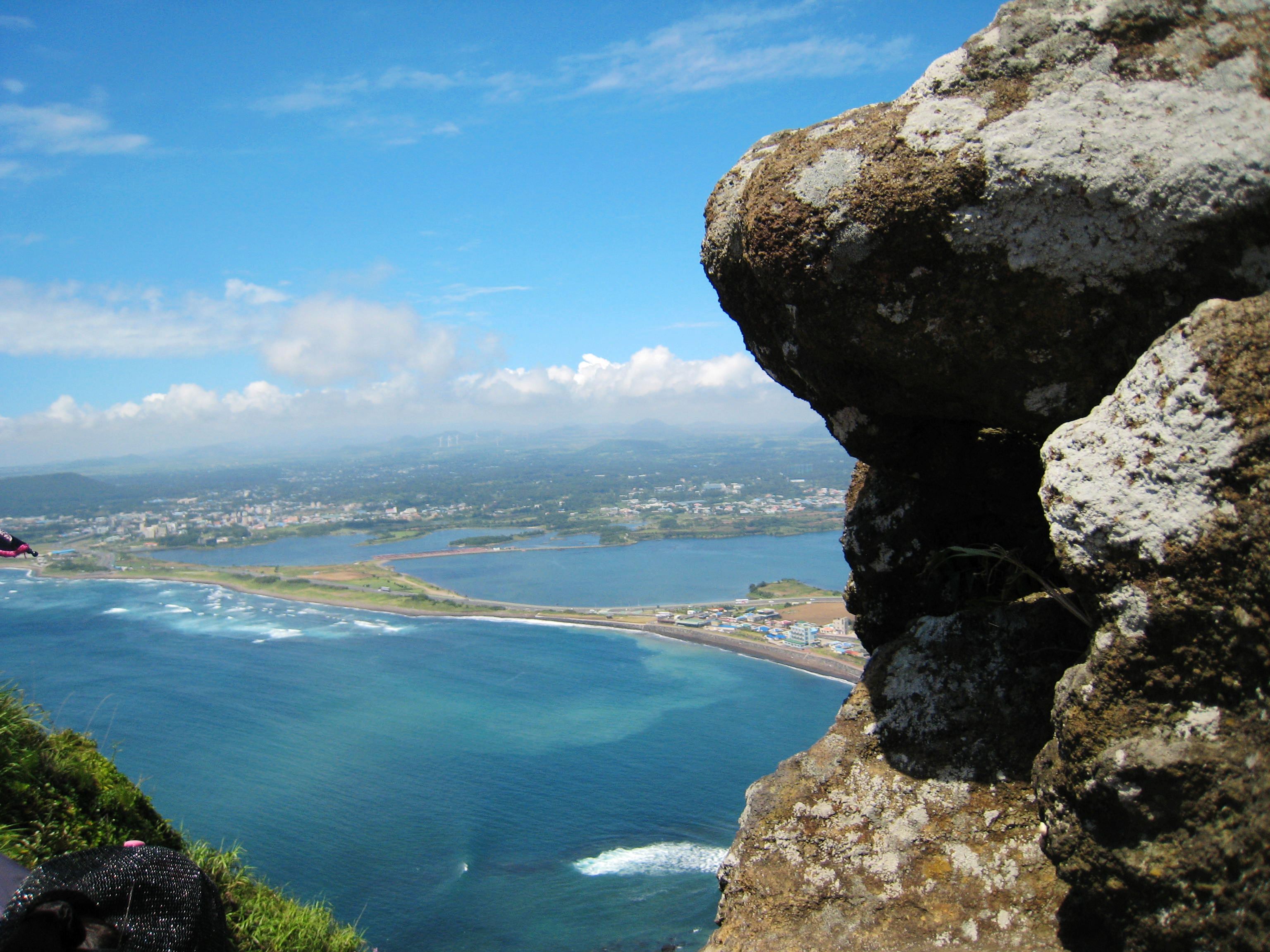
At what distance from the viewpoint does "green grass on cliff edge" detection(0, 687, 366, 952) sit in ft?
18.1

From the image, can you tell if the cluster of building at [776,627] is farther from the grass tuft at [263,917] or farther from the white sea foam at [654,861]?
the grass tuft at [263,917]

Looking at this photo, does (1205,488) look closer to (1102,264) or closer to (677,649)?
(1102,264)

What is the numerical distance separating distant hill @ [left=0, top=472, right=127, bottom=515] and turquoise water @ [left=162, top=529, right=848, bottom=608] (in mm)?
37996

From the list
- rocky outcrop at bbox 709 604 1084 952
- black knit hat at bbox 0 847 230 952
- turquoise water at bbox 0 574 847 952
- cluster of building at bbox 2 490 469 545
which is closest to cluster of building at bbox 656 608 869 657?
turquoise water at bbox 0 574 847 952

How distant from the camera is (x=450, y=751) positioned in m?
28.8

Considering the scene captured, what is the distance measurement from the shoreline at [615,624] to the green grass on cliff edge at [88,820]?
90.5 feet

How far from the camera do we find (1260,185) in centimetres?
325

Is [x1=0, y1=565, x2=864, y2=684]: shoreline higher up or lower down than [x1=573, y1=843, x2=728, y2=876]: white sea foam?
higher up

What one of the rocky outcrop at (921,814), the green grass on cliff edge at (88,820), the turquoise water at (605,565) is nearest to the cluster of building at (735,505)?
the turquoise water at (605,565)

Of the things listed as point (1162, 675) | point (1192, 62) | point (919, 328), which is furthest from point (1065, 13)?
point (1162, 675)

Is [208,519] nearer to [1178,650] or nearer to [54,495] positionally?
[54,495]

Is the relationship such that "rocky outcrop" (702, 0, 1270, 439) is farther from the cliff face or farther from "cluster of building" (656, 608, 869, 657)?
"cluster of building" (656, 608, 869, 657)

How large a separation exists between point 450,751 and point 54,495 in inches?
4857

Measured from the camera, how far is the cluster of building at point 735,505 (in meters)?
95.4
